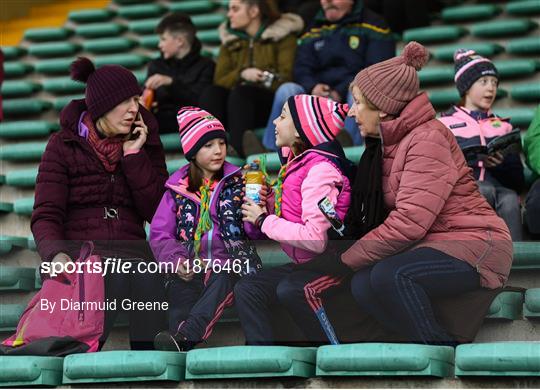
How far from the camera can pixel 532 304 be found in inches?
167

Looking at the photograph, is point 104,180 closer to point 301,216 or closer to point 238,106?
point 301,216

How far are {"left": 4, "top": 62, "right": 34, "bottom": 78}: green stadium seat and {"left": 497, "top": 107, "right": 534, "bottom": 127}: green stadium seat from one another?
112 inches

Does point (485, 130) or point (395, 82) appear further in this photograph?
point (485, 130)

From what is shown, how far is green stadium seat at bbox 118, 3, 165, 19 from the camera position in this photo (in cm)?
811

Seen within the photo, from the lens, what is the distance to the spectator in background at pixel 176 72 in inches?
243

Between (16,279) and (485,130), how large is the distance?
1845mm

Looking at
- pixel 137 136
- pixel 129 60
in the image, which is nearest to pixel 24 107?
pixel 129 60

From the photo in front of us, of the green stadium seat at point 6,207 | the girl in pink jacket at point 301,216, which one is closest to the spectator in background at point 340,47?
the green stadium seat at point 6,207

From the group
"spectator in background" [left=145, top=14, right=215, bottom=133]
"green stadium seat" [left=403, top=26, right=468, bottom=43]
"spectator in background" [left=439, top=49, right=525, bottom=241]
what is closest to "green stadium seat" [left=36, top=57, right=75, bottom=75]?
"spectator in background" [left=145, top=14, right=215, bottom=133]

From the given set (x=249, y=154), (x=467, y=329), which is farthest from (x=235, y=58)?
(x=467, y=329)

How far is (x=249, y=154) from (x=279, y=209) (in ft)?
4.26

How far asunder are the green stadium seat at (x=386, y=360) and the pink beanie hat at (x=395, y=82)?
815 millimetres

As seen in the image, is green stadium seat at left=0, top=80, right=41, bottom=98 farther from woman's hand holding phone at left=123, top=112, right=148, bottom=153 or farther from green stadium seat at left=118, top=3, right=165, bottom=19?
woman's hand holding phone at left=123, top=112, right=148, bottom=153

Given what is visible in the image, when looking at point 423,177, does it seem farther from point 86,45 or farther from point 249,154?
point 86,45
